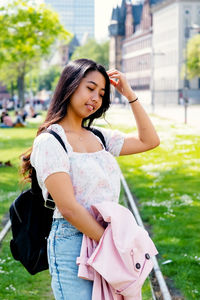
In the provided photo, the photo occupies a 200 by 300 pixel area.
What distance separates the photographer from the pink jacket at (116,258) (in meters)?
3.18

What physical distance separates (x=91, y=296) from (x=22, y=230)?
579mm

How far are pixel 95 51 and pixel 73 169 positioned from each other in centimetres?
16288

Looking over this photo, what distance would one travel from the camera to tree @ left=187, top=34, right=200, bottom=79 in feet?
298

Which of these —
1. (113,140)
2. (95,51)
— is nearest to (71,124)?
(113,140)

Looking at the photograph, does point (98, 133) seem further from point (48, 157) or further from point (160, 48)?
point (160, 48)

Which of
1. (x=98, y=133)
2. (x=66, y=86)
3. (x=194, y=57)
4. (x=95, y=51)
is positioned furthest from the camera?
(x=95, y=51)

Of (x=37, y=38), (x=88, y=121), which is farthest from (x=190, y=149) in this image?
(x=37, y=38)

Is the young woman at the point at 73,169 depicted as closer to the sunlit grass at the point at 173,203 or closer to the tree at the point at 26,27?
the sunlit grass at the point at 173,203

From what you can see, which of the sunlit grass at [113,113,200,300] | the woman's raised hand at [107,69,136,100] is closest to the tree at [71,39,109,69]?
the sunlit grass at [113,113,200,300]

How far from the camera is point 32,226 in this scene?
11.6 feet

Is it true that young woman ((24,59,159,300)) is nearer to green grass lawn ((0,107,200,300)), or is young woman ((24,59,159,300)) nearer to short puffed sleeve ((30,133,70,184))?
short puffed sleeve ((30,133,70,184))

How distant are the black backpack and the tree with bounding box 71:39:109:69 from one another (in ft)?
508

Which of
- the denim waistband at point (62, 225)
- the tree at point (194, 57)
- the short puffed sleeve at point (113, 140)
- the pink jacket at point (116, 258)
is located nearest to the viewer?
the pink jacket at point (116, 258)

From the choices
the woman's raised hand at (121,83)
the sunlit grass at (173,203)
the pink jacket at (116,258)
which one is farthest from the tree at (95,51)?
the pink jacket at (116,258)
